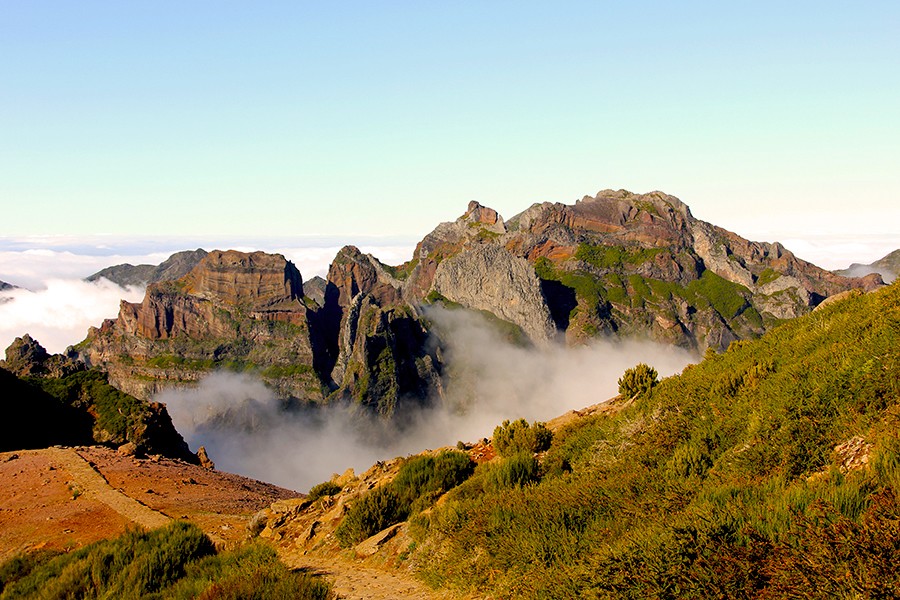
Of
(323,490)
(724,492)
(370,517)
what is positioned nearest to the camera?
(724,492)

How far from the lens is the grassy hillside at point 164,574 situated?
968 cm

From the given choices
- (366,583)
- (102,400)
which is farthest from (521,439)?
(102,400)

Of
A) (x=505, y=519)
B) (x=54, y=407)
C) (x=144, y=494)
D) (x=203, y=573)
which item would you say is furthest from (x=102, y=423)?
(x=505, y=519)

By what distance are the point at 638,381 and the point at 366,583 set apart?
11998 mm

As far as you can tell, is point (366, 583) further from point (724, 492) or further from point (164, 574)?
point (724, 492)

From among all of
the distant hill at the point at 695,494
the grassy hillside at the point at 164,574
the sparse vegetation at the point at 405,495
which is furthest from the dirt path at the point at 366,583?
the grassy hillside at the point at 164,574

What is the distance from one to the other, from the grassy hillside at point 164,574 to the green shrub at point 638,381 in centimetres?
1293

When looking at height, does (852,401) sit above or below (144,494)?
above

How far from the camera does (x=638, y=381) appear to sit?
2028 centimetres

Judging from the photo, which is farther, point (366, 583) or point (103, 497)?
point (103, 497)

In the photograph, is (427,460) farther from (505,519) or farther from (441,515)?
(505,519)

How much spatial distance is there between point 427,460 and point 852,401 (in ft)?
40.3

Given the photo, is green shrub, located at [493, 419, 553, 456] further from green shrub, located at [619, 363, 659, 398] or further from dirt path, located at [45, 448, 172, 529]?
dirt path, located at [45, 448, 172, 529]

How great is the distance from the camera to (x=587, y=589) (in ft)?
24.6
